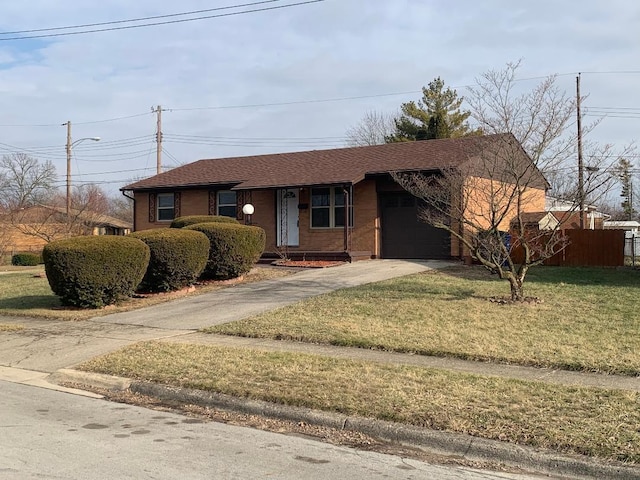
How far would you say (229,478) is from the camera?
16.1 feet

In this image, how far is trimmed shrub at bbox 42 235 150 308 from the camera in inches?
531

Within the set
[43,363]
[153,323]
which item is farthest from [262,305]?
[43,363]

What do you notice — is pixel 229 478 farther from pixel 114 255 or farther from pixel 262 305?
pixel 114 255

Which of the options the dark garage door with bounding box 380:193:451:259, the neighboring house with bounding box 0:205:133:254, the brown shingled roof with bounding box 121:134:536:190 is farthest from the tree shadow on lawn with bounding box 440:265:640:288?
the neighboring house with bounding box 0:205:133:254

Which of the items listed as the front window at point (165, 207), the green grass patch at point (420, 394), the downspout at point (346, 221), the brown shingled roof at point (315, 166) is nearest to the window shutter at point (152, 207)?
the front window at point (165, 207)

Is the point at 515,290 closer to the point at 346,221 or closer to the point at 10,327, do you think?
the point at 346,221

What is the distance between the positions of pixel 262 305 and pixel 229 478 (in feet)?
29.1

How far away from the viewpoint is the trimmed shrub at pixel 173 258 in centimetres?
1535

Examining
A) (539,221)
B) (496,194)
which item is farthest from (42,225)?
(496,194)

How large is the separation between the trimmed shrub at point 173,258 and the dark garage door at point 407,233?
829cm

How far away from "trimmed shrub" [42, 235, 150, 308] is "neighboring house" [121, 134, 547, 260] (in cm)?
891

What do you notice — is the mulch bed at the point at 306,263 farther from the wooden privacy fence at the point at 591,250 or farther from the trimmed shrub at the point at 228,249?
the wooden privacy fence at the point at 591,250

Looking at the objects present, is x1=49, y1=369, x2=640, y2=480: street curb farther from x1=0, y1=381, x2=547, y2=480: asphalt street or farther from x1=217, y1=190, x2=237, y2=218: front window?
x1=217, y1=190, x2=237, y2=218: front window

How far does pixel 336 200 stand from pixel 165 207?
9024 mm
